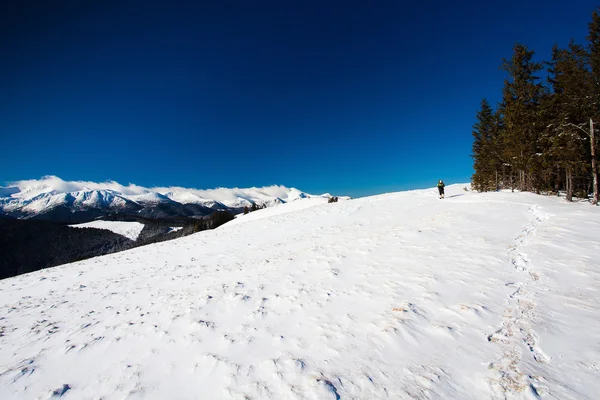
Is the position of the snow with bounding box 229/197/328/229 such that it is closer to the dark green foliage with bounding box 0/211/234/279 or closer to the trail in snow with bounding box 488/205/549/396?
the trail in snow with bounding box 488/205/549/396

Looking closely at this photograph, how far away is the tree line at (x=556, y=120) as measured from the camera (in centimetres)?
1800

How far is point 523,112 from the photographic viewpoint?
23266 millimetres

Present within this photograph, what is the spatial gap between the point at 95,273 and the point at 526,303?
824 inches

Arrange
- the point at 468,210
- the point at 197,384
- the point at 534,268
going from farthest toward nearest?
1. the point at 468,210
2. the point at 534,268
3. the point at 197,384

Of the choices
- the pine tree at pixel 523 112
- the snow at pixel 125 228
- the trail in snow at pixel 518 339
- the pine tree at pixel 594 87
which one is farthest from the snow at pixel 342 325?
the snow at pixel 125 228

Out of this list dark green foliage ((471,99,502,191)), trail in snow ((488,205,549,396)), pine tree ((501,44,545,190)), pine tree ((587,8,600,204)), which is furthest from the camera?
dark green foliage ((471,99,502,191))

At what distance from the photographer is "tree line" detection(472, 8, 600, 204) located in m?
18.0

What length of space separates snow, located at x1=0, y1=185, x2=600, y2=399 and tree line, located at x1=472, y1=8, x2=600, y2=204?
9893 mm

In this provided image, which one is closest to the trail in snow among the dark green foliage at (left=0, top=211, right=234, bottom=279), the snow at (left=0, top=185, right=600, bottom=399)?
the snow at (left=0, top=185, right=600, bottom=399)

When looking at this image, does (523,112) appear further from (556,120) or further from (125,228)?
(125,228)

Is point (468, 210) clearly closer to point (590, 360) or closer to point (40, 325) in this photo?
point (590, 360)

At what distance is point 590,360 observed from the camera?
4.26 metres

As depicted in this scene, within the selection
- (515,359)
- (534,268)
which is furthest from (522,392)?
(534,268)

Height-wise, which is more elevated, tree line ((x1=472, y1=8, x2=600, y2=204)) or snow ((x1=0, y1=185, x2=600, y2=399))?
tree line ((x1=472, y1=8, x2=600, y2=204))
